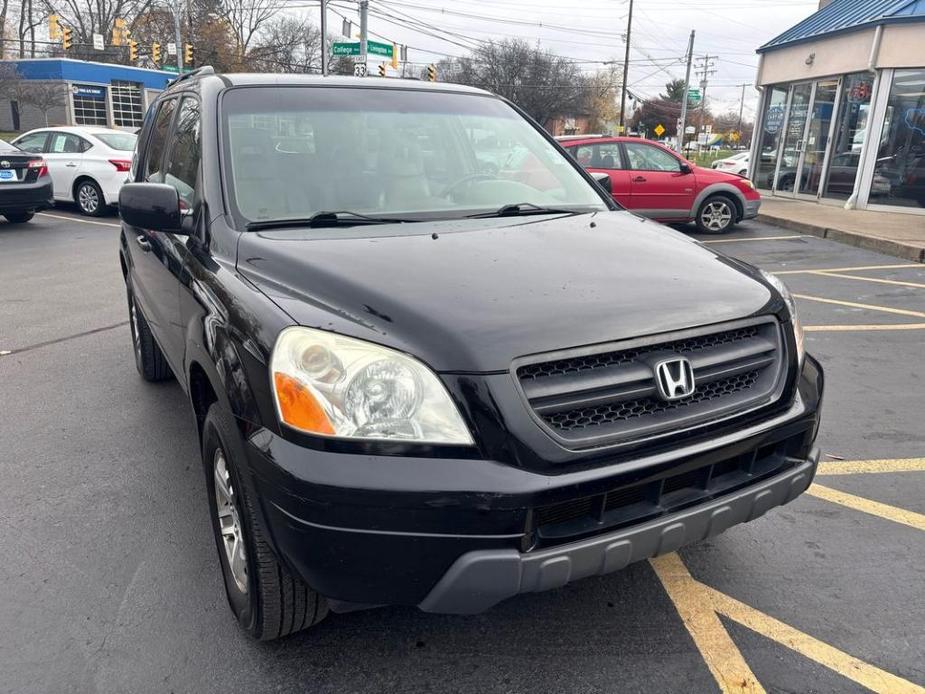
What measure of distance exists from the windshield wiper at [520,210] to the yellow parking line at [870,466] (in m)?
1.93

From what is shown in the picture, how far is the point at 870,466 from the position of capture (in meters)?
3.88

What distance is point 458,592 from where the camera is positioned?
1.97 m

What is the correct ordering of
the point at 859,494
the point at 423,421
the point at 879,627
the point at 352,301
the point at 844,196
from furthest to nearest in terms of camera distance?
the point at 844,196, the point at 859,494, the point at 879,627, the point at 352,301, the point at 423,421

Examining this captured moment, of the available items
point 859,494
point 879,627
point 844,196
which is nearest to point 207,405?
point 879,627

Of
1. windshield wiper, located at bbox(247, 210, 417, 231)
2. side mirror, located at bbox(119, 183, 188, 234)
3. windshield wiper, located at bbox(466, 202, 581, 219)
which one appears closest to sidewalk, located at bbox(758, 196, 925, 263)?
windshield wiper, located at bbox(466, 202, 581, 219)

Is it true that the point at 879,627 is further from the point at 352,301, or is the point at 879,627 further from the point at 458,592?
the point at 352,301

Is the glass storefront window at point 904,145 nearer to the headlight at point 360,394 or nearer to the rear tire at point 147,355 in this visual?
the rear tire at point 147,355

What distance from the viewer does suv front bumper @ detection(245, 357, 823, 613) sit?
190 centimetres

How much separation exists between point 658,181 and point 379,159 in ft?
32.1

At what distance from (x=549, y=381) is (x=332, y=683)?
3.89ft

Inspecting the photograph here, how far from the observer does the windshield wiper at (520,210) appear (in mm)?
3141

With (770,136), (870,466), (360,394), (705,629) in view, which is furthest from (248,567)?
(770,136)

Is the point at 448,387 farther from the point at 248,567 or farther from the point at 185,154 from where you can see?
the point at 185,154

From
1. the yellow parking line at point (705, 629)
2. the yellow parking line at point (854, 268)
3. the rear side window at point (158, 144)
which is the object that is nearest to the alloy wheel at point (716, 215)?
the yellow parking line at point (854, 268)
